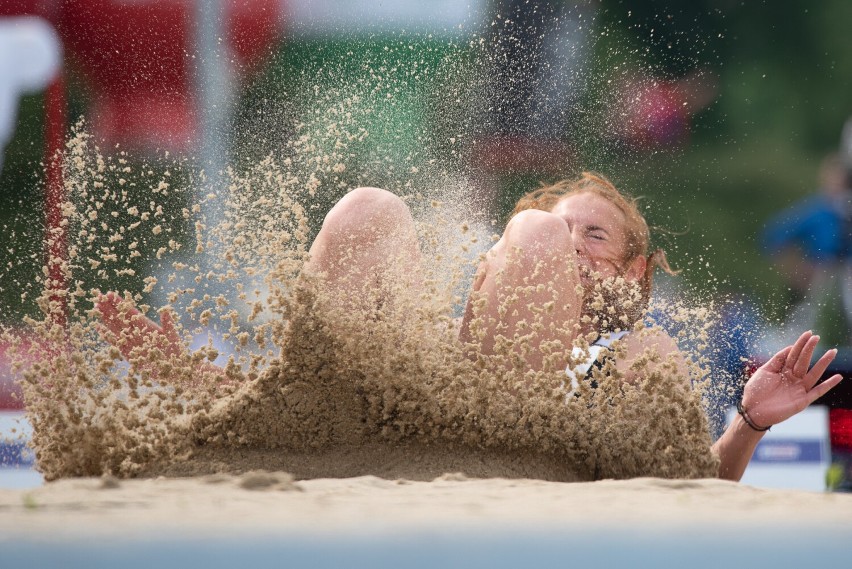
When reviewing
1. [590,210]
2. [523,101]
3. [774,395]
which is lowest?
[774,395]

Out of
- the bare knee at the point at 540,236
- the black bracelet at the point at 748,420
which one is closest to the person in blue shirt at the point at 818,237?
the black bracelet at the point at 748,420

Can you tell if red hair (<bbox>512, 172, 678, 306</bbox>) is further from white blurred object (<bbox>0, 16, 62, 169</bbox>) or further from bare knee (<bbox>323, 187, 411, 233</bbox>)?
white blurred object (<bbox>0, 16, 62, 169</bbox>)

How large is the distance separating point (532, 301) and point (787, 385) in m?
1.16

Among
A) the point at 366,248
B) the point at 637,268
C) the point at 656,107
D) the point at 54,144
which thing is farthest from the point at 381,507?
the point at 656,107

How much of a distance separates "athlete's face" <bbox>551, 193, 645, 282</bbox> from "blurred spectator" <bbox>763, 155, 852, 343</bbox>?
7238 millimetres

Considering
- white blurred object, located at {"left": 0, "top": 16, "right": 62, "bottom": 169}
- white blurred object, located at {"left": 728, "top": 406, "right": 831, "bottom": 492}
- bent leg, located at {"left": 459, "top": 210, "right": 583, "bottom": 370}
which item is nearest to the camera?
bent leg, located at {"left": 459, "top": 210, "right": 583, "bottom": 370}

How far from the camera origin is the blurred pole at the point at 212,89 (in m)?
9.73

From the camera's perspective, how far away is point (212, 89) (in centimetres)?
1061

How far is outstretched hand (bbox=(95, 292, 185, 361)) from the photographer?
3.27 meters

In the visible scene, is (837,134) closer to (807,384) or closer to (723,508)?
(807,384)

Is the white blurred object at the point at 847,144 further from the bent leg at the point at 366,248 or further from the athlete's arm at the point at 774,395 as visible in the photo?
the bent leg at the point at 366,248

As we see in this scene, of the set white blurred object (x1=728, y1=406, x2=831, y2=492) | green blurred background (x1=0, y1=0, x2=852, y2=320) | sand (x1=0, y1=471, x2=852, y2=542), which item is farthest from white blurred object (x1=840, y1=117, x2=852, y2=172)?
sand (x1=0, y1=471, x2=852, y2=542)

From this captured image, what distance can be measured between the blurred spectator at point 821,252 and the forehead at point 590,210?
7230mm

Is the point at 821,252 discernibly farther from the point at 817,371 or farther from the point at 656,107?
the point at 817,371
